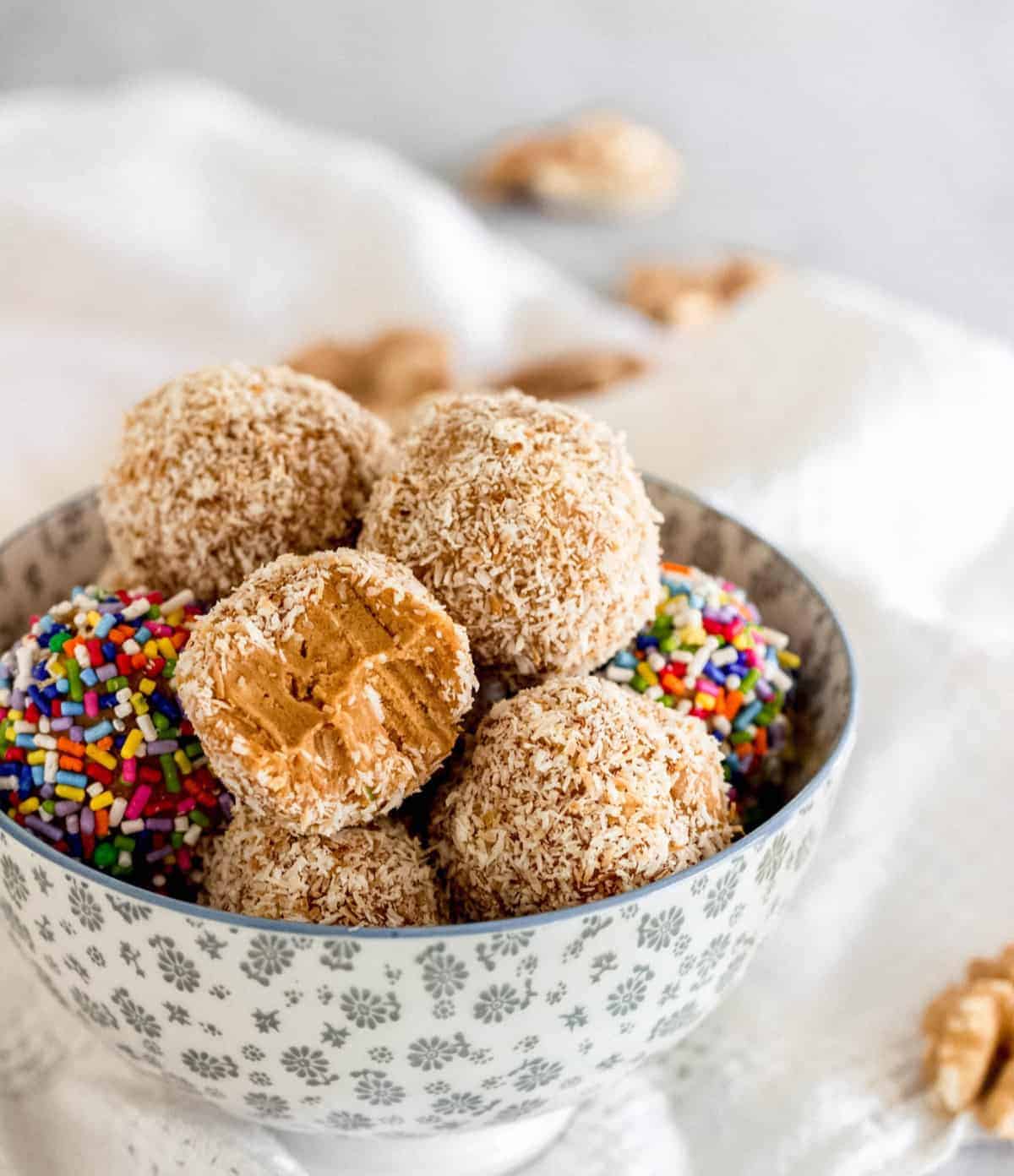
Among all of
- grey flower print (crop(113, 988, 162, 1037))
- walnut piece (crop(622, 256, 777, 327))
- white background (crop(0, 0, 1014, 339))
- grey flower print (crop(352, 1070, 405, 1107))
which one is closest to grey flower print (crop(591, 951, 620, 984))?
grey flower print (crop(352, 1070, 405, 1107))

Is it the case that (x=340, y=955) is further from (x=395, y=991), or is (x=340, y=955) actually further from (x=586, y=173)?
(x=586, y=173)

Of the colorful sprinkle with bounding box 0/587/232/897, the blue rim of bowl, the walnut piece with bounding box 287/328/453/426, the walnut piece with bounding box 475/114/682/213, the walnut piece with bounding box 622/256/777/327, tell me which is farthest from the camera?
Answer: the walnut piece with bounding box 475/114/682/213

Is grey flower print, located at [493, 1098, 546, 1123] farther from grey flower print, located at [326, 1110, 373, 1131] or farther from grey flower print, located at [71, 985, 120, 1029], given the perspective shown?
grey flower print, located at [71, 985, 120, 1029]

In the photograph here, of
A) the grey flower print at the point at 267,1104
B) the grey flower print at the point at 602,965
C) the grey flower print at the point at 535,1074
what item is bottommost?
the grey flower print at the point at 267,1104

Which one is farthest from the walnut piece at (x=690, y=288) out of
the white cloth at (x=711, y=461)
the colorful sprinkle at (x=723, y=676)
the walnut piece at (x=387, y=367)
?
the colorful sprinkle at (x=723, y=676)

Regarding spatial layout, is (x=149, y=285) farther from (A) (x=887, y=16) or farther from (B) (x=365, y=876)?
(A) (x=887, y=16)

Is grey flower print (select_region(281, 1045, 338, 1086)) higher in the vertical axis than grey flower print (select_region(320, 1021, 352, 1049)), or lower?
lower

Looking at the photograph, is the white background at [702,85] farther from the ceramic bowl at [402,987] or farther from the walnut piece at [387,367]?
the ceramic bowl at [402,987]
